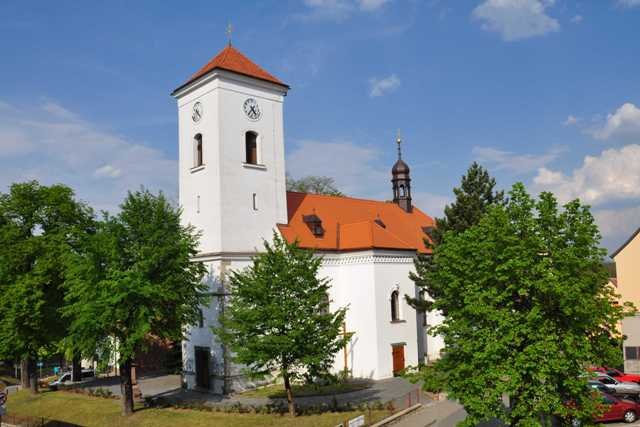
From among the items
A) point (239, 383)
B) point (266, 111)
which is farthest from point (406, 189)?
point (239, 383)

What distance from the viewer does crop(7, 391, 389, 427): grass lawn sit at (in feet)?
71.3

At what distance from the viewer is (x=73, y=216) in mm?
34500

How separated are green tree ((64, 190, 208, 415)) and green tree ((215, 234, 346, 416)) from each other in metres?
3.55

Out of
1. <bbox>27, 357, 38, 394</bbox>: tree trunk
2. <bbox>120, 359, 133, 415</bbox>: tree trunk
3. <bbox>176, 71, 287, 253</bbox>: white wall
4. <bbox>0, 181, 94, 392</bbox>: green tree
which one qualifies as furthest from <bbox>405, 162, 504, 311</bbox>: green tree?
<bbox>27, 357, 38, 394</bbox>: tree trunk

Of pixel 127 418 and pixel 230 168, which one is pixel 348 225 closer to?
pixel 230 168

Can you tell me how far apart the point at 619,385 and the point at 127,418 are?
21903 mm

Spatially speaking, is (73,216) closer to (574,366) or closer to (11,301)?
(11,301)

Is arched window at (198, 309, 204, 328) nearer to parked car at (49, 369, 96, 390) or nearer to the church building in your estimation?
the church building

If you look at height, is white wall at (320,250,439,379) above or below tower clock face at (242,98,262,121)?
below

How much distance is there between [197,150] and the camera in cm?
3138

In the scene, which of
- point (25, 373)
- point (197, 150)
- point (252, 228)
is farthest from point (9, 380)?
point (252, 228)

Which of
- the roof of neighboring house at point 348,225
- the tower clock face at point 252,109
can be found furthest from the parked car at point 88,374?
the tower clock face at point 252,109

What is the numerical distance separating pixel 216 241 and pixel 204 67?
1032 cm

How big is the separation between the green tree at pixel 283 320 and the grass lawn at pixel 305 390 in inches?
173
